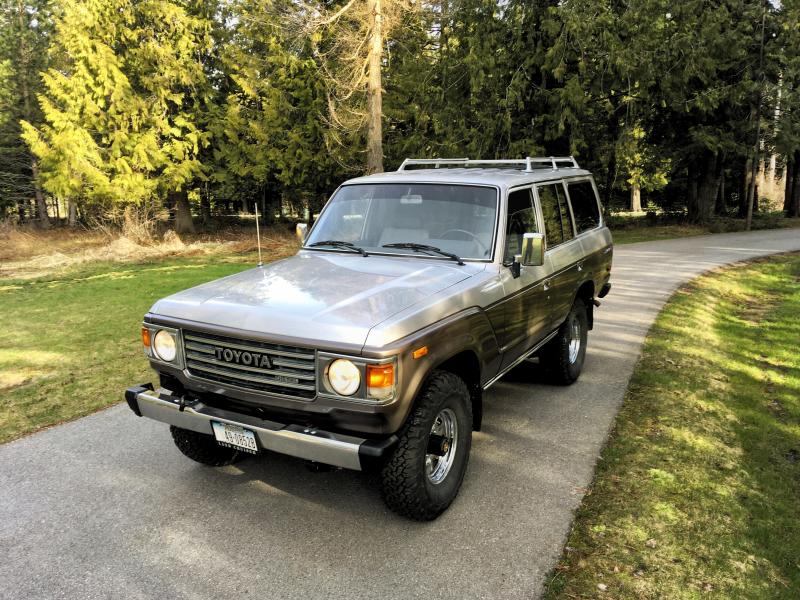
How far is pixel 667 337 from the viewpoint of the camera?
25.1 ft

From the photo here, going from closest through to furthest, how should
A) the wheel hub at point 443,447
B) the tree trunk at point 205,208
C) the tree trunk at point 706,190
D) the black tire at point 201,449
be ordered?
1. the wheel hub at point 443,447
2. the black tire at point 201,449
3. the tree trunk at point 706,190
4. the tree trunk at point 205,208

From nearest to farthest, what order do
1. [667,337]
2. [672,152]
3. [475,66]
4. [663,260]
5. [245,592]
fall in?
[245,592] < [667,337] < [663,260] < [475,66] < [672,152]

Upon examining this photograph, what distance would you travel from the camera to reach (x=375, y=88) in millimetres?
18109

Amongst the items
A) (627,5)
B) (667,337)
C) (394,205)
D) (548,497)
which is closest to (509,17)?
(627,5)

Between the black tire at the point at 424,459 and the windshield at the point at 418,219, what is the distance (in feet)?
4.02

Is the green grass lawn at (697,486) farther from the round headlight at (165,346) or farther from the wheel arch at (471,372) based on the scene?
the round headlight at (165,346)

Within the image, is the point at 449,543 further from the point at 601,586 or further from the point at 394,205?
the point at 394,205

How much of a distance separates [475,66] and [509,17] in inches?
105

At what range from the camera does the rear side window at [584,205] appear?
6.07m

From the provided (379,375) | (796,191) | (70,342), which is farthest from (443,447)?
(796,191)

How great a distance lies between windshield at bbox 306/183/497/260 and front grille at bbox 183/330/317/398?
158 centimetres

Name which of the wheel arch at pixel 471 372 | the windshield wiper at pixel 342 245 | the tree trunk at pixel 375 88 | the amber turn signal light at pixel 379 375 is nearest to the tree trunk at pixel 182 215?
the tree trunk at pixel 375 88

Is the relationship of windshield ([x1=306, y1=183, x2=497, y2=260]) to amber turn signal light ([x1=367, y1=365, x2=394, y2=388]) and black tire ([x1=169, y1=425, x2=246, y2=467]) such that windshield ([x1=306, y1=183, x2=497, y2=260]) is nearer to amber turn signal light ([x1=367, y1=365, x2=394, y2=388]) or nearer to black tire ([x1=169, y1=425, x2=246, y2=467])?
amber turn signal light ([x1=367, y1=365, x2=394, y2=388])

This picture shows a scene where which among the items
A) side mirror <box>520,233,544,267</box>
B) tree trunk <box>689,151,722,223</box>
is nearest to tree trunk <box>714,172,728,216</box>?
tree trunk <box>689,151,722,223</box>
